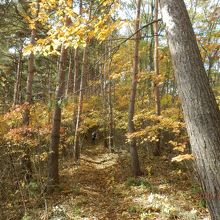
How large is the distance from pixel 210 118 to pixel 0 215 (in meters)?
5.62

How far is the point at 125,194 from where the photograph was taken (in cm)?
912

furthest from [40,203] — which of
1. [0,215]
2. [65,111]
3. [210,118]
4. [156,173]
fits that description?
[65,111]

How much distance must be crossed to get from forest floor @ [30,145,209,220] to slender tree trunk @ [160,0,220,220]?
4058 mm

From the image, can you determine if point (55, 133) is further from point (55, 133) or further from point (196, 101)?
point (196, 101)

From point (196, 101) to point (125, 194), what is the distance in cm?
659

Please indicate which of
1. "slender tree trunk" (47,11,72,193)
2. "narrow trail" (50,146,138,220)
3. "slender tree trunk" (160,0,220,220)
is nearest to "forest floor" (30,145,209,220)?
"narrow trail" (50,146,138,220)

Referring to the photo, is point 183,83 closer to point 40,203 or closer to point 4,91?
point 40,203

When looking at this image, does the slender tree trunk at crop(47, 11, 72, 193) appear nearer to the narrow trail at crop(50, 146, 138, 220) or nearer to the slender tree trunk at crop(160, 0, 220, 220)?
the narrow trail at crop(50, 146, 138, 220)

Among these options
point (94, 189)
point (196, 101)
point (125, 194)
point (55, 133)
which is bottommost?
point (125, 194)

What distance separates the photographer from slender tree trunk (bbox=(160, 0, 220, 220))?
3.05 metres

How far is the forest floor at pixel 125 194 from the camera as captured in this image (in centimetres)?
727

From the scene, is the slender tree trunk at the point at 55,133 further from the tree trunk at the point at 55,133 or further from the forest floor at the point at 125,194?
the forest floor at the point at 125,194

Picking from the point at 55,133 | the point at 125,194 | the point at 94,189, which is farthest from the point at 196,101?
the point at 94,189

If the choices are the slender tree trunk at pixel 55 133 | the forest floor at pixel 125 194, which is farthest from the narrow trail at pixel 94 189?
the slender tree trunk at pixel 55 133
